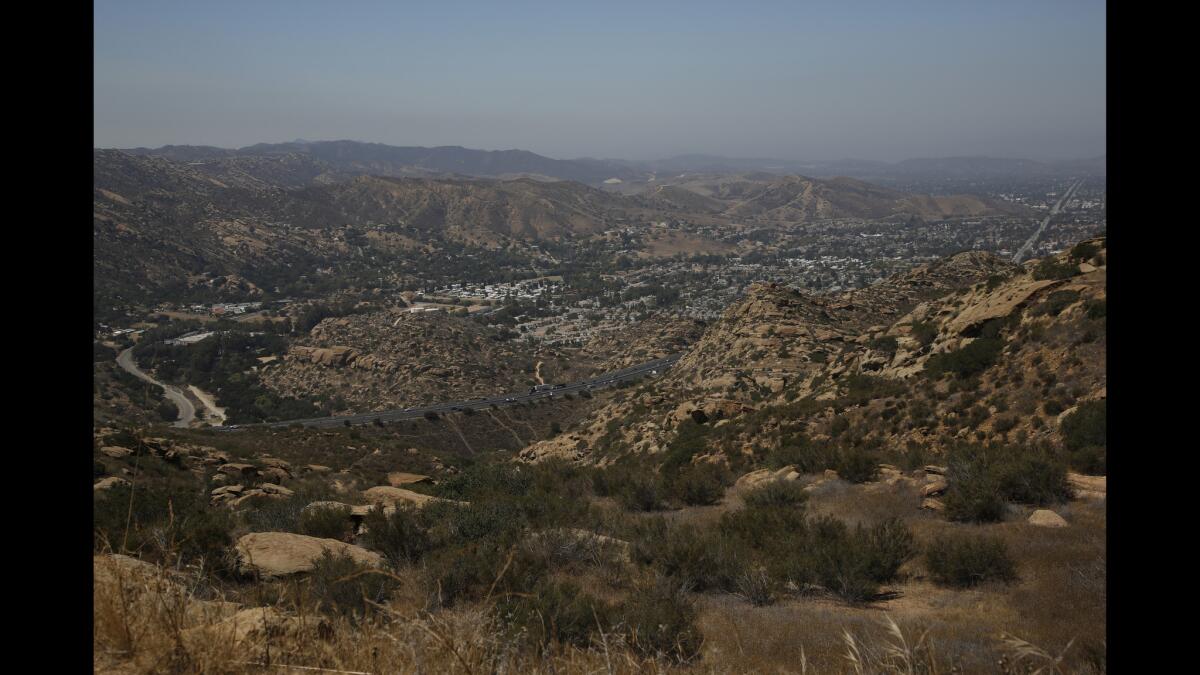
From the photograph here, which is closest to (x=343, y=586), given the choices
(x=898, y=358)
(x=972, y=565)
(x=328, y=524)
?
(x=328, y=524)

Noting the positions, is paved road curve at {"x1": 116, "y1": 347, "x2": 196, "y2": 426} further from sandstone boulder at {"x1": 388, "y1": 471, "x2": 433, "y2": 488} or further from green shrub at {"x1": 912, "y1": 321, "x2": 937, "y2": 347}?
green shrub at {"x1": 912, "y1": 321, "x2": 937, "y2": 347}

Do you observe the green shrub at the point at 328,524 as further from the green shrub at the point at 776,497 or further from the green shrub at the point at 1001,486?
the green shrub at the point at 1001,486

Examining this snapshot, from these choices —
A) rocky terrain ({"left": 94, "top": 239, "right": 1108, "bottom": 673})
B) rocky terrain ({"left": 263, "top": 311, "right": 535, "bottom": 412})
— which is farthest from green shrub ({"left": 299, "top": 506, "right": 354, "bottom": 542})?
A: rocky terrain ({"left": 263, "top": 311, "right": 535, "bottom": 412})

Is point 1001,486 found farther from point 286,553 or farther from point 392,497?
point 392,497

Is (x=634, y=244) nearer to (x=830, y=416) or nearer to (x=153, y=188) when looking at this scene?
(x=153, y=188)
